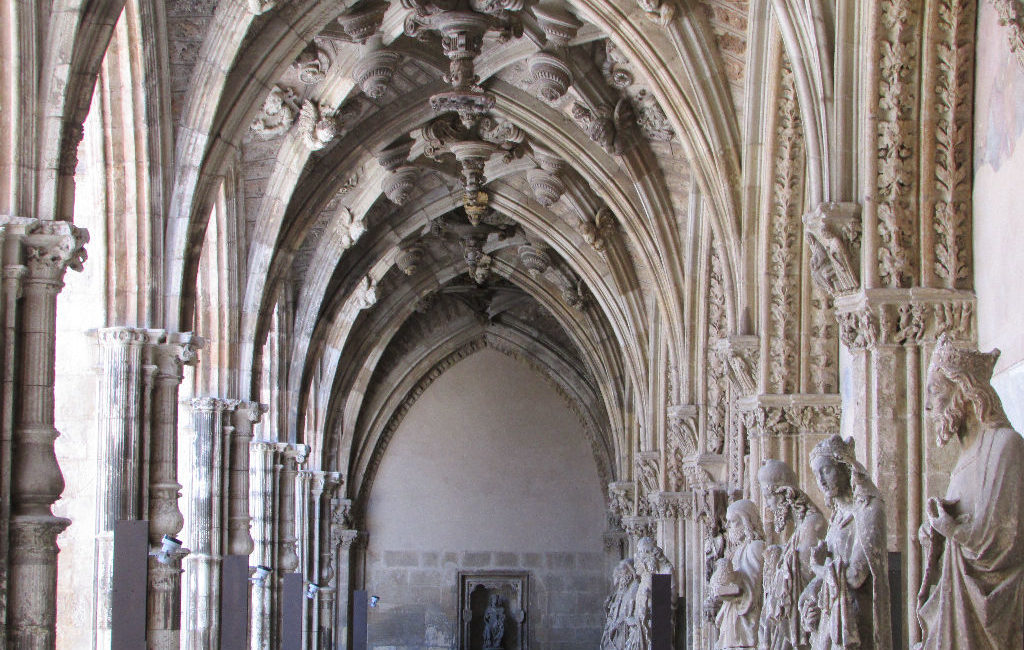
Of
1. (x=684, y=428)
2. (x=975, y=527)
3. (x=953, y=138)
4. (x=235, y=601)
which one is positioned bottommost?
(x=235, y=601)

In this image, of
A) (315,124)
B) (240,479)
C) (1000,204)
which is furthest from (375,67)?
(1000,204)

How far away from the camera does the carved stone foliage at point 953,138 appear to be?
9258 mm

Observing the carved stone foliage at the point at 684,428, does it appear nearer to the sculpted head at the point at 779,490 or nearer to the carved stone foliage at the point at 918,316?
the carved stone foliage at the point at 918,316

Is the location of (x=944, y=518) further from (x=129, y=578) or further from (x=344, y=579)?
(x=344, y=579)

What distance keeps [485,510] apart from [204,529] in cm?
1484

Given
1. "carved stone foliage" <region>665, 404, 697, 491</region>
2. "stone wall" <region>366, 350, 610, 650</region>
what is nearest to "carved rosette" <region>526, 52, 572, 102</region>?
"carved stone foliage" <region>665, 404, 697, 491</region>

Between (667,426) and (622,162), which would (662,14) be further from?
(667,426)

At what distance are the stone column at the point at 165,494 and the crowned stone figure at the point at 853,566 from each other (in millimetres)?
8220

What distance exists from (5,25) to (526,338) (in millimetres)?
21541

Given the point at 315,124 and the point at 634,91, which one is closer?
the point at 634,91

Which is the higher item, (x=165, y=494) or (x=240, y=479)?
(x=240, y=479)

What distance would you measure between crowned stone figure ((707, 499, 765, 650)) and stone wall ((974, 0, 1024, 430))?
→ 1873 mm

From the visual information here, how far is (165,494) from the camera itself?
45.3 feet

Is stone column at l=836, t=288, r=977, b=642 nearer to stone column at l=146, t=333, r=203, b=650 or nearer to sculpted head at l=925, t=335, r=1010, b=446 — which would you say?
sculpted head at l=925, t=335, r=1010, b=446
